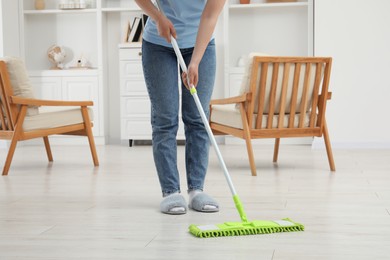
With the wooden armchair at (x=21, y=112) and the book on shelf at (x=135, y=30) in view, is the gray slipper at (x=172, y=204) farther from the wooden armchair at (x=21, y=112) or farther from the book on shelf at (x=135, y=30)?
the book on shelf at (x=135, y=30)

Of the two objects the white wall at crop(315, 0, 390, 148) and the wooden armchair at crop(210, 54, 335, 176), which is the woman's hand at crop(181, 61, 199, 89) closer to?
the wooden armchair at crop(210, 54, 335, 176)

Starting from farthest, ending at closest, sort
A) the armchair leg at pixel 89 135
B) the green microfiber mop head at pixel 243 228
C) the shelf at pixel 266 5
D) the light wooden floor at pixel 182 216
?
the shelf at pixel 266 5
the armchair leg at pixel 89 135
the green microfiber mop head at pixel 243 228
the light wooden floor at pixel 182 216

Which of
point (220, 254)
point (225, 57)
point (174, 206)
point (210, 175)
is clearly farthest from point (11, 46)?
point (220, 254)

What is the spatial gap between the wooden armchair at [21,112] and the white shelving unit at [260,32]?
2111mm

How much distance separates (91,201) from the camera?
2.79 metres

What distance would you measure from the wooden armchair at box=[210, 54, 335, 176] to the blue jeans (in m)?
1.18

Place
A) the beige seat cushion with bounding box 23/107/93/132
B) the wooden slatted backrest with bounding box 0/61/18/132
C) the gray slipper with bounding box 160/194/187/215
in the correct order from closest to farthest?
the gray slipper with bounding box 160/194/187/215 → the wooden slatted backrest with bounding box 0/61/18/132 → the beige seat cushion with bounding box 23/107/93/132

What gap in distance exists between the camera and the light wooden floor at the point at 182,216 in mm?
1842

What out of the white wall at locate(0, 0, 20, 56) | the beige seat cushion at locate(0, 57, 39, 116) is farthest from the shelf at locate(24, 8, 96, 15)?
the beige seat cushion at locate(0, 57, 39, 116)

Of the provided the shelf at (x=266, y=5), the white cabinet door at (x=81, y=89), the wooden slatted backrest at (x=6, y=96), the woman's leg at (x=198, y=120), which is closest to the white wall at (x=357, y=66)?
the shelf at (x=266, y=5)

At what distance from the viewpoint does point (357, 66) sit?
5453 mm

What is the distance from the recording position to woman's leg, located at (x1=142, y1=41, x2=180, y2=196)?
8.01 feet

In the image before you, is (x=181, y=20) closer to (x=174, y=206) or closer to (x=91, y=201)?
(x=174, y=206)

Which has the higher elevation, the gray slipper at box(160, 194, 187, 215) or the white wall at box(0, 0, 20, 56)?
the white wall at box(0, 0, 20, 56)
